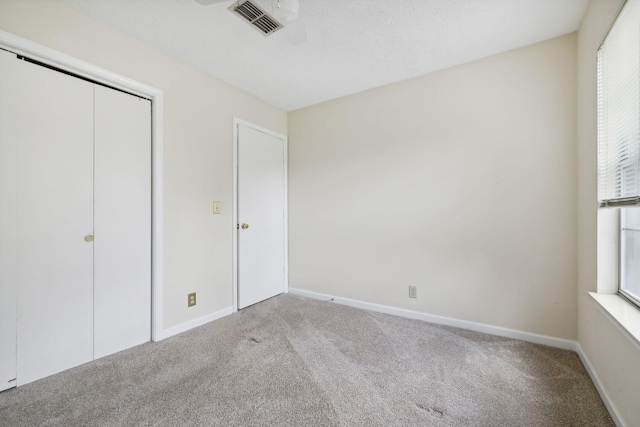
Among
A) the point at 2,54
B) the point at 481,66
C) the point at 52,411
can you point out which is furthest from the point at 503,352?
the point at 2,54

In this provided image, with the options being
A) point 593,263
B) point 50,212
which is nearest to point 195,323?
point 50,212

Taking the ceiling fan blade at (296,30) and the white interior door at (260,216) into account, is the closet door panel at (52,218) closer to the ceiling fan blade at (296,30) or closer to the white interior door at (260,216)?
the white interior door at (260,216)

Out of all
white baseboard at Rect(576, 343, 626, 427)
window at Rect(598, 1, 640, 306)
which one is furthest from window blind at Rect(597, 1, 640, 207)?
white baseboard at Rect(576, 343, 626, 427)

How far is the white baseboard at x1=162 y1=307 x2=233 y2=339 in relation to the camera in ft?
7.80

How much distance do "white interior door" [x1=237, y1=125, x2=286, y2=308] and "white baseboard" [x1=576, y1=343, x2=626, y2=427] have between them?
2.94 m

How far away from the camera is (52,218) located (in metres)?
1.81

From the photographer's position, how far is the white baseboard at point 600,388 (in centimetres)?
136

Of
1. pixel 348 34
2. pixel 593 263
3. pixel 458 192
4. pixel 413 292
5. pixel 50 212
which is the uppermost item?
pixel 348 34

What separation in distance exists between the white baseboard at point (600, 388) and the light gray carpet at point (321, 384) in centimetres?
4

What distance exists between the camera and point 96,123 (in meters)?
2.02

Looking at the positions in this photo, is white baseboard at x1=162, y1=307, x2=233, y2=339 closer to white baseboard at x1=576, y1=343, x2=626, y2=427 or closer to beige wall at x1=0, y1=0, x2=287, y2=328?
beige wall at x1=0, y1=0, x2=287, y2=328

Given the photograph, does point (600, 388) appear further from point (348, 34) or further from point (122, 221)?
point (122, 221)

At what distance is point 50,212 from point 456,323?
339 cm

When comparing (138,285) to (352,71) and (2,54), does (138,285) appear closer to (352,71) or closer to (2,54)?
(2,54)
